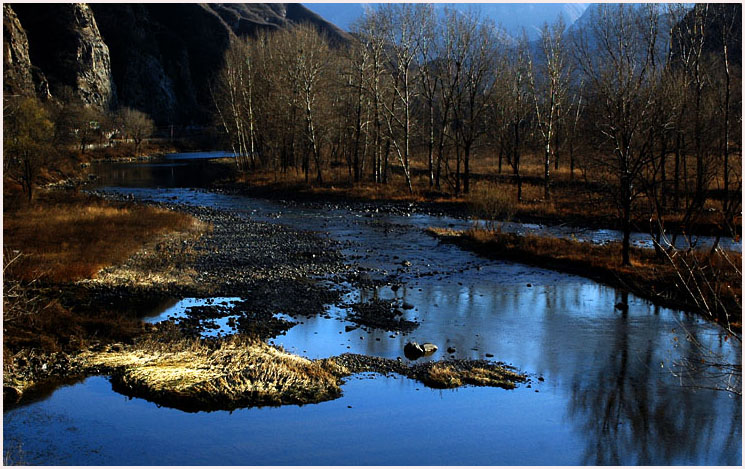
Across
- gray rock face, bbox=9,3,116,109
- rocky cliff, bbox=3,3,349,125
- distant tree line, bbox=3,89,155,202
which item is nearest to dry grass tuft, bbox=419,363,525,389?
distant tree line, bbox=3,89,155,202

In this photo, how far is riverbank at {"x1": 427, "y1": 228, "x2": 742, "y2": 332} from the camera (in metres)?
18.5

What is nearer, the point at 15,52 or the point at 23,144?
the point at 23,144

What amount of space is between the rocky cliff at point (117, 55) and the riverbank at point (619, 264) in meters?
71.0

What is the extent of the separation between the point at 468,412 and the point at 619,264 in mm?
13132

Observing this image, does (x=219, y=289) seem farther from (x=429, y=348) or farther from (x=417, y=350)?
(x=429, y=348)

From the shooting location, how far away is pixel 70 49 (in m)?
131

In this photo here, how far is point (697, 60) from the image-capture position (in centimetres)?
3200

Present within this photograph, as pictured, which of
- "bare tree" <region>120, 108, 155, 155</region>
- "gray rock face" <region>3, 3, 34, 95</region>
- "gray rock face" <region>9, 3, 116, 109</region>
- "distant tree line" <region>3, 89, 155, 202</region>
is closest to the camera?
"distant tree line" <region>3, 89, 155, 202</region>

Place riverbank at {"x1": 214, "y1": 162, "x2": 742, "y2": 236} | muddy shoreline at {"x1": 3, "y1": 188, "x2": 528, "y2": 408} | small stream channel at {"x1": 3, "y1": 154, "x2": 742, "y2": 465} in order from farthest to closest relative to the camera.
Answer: riverbank at {"x1": 214, "y1": 162, "x2": 742, "y2": 236}, muddy shoreline at {"x1": 3, "y1": 188, "x2": 528, "y2": 408}, small stream channel at {"x1": 3, "y1": 154, "x2": 742, "y2": 465}

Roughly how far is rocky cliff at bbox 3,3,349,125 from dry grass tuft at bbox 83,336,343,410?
75.5 metres

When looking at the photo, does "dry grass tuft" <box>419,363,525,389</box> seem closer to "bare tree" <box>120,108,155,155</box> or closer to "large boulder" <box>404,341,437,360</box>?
"large boulder" <box>404,341,437,360</box>

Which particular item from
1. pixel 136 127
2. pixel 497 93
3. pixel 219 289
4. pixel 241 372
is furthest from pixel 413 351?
pixel 136 127

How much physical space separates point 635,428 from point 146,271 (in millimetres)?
16937

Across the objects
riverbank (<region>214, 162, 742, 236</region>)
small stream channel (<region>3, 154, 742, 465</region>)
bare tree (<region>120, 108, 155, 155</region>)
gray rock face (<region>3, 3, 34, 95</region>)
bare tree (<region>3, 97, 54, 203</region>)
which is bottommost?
small stream channel (<region>3, 154, 742, 465</region>)
